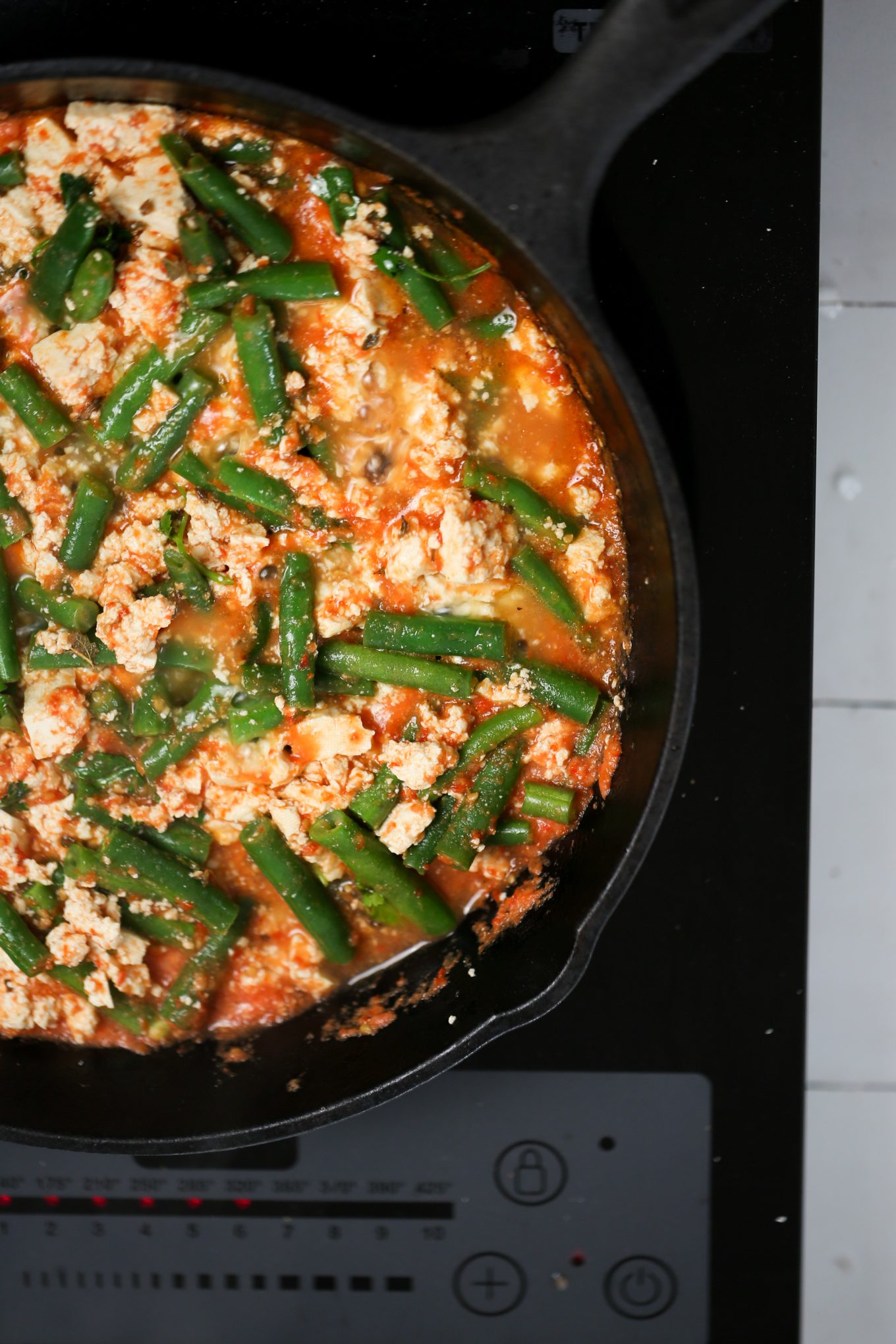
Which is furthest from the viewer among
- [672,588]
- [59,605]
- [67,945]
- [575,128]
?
[67,945]

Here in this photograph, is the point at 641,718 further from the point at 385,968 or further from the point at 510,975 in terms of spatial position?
the point at 385,968

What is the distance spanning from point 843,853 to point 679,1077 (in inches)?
20.7

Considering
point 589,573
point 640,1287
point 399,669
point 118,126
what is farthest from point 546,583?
point 640,1287

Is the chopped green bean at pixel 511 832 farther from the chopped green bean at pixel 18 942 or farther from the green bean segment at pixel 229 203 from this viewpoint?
the green bean segment at pixel 229 203

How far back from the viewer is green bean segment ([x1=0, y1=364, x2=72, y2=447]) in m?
1.73

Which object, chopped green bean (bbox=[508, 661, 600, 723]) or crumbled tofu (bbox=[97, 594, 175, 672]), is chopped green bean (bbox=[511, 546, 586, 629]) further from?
crumbled tofu (bbox=[97, 594, 175, 672])

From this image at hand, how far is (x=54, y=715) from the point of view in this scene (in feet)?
6.01

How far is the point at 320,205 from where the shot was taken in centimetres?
173

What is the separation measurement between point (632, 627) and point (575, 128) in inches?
31.5

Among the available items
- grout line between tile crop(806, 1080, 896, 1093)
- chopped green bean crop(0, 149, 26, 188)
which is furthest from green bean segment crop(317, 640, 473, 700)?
grout line between tile crop(806, 1080, 896, 1093)

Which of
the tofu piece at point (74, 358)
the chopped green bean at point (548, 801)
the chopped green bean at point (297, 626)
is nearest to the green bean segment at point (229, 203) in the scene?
the tofu piece at point (74, 358)

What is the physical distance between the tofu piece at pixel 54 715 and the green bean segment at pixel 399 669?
1.35 ft

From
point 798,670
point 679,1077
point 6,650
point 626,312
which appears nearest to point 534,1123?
point 679,1077

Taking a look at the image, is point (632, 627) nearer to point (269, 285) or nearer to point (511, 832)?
point (511, 832)
